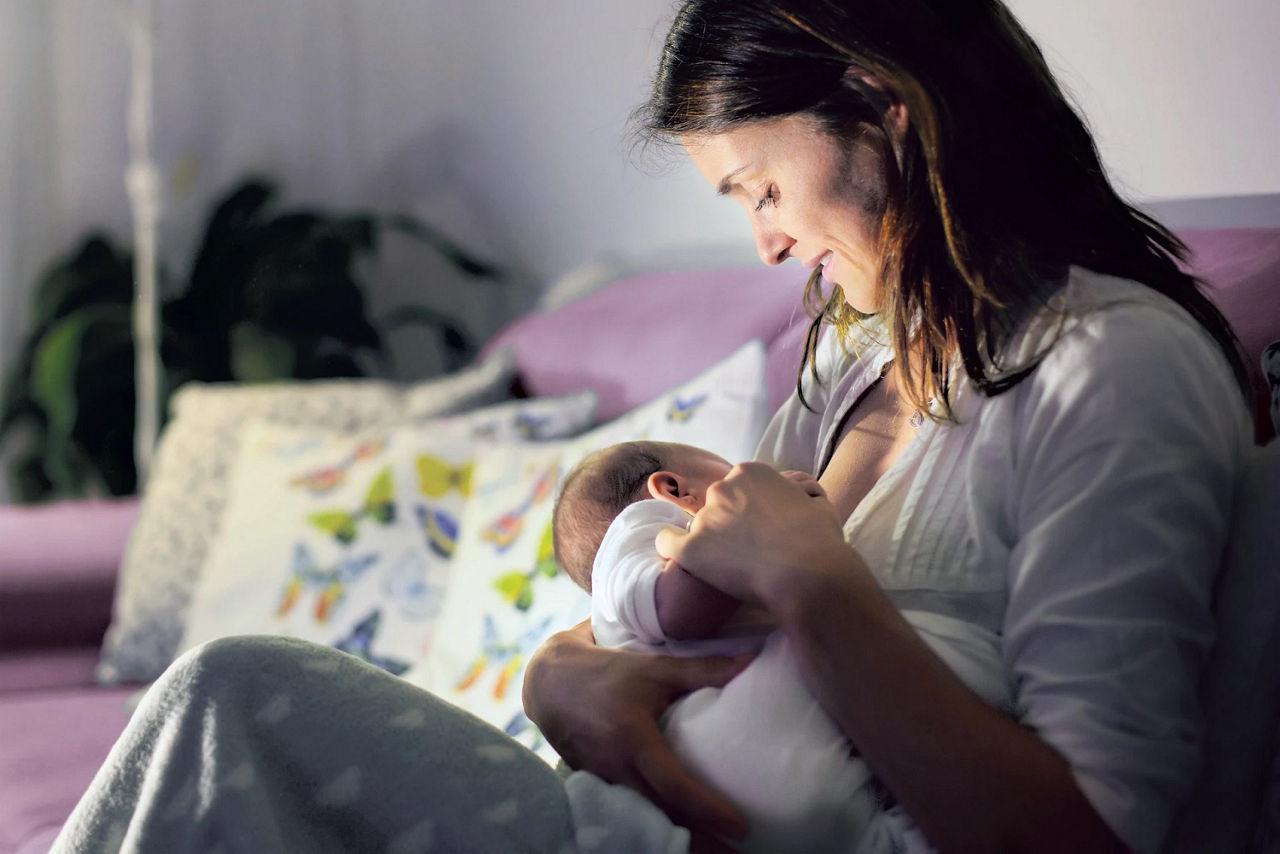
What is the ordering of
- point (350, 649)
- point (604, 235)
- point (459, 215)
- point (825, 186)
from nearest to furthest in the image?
point (825, 186) → point (350, 649) → point (604, 235) → point (459, 215)

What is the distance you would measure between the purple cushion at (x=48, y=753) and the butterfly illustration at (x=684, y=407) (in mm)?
606

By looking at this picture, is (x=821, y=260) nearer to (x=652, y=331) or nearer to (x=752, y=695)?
(x=752, y=695)

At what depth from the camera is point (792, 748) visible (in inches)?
23.8

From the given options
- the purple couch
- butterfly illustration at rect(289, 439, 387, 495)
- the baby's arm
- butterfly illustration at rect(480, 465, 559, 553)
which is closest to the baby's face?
the baby's arm

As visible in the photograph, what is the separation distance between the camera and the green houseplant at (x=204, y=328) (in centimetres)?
228

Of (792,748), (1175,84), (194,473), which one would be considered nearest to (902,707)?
(792,748)

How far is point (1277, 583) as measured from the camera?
1.91 ft

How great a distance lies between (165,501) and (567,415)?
54cm

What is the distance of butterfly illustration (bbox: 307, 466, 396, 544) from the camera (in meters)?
1.40

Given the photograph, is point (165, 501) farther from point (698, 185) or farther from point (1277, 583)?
point (1277, 583)

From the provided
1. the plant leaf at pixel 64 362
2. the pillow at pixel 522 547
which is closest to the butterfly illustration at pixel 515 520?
the pillow at pixel 522 547

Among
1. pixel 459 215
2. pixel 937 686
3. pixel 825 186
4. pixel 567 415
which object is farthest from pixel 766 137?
pixel 459 215

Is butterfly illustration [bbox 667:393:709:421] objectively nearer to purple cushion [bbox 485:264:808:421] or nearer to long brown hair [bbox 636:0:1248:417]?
purple cushion [bbox 485:264:808:421]

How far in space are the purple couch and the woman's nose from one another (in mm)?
272
